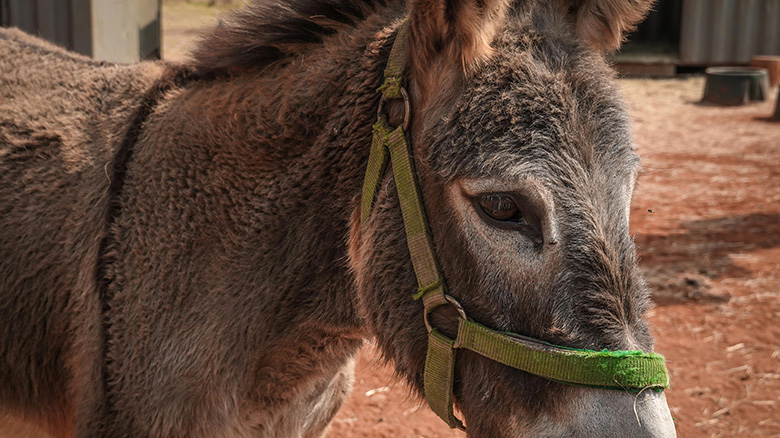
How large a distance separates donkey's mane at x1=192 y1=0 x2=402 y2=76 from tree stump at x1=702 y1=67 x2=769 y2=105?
35.5ft

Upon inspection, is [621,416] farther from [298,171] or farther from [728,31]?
[728,31]

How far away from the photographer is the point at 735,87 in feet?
37.3

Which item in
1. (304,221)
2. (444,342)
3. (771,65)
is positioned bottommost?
(771,65)

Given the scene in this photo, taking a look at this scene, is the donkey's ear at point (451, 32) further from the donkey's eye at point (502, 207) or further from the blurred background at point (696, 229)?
the blurred background at point (696, 229)

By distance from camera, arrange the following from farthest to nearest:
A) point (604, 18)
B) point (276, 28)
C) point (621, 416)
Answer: point (276, 28) → point (604, 18) → point (621, 416)

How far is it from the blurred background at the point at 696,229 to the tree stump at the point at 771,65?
0.02 meters

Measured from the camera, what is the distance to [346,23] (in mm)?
2205

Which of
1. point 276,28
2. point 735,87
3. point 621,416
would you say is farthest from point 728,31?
point 621,416

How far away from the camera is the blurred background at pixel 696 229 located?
12.9ft

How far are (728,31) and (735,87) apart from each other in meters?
2.60

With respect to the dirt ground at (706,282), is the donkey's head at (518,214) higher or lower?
higher

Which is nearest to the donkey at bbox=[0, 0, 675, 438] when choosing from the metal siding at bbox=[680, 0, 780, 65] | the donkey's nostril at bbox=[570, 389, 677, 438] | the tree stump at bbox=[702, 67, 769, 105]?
the donkey's nostril at bbox=[570, 389, 677, 438]

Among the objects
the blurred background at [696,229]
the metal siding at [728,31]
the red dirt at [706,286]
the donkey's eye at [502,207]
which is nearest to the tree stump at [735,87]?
the blurred background at [696,229]

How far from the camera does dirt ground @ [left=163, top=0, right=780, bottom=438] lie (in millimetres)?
3887
